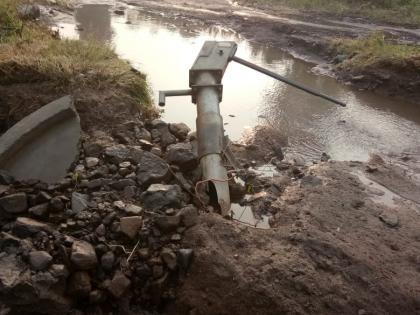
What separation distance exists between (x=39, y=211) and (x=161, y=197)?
2.65ft

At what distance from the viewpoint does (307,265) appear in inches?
108

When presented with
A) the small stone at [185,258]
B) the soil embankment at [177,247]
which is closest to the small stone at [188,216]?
the soil embankment at [177,247]

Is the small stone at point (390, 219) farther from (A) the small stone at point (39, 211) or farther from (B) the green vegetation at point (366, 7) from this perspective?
(B) the green vegetation at point (366, 7)

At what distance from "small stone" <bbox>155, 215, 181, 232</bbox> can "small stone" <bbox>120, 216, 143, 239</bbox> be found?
131 millimetres

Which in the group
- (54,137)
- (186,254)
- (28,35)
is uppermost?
(28,35)

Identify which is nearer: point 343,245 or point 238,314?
point 238,314

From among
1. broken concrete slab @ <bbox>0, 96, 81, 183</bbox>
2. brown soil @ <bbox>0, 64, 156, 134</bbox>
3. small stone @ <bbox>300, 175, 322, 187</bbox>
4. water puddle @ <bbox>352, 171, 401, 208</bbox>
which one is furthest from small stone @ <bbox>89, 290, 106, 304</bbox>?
water puddle @ <bbox>352, 171, 401, 208</bbox>

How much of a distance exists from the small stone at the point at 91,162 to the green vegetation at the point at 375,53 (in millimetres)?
6094

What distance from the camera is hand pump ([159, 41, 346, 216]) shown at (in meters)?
3.38

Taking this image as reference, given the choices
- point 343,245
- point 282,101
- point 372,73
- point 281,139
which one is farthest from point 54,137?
point 372,73

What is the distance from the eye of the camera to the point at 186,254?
2.62 m

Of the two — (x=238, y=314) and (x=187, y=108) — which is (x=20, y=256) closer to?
(x=238, y=314)

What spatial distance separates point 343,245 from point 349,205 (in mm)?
629

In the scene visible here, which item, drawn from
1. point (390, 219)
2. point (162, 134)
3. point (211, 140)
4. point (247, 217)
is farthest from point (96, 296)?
point (390, 219)
